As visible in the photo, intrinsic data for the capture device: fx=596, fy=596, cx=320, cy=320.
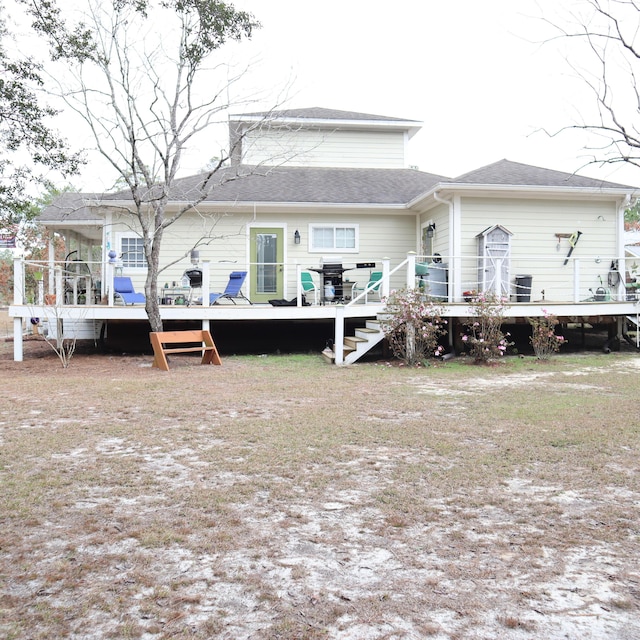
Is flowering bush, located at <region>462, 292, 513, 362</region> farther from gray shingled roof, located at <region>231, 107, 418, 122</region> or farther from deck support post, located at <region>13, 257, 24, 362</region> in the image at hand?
gray shingled roof, located at <region>231, 107, 418, 122</region>

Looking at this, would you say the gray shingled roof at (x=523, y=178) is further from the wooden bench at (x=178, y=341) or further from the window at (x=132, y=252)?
the window at (x=132, y=252)

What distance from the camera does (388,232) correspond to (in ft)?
47.7

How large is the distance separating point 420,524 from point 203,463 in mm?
1812

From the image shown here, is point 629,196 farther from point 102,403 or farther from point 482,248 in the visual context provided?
point 102,403

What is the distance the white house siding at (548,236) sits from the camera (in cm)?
1278

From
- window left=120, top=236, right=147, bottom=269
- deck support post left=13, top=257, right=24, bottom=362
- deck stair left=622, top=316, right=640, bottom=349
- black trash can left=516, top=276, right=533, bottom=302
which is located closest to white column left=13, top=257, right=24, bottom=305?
deck support post left=13, top=257, right=24, bottom=362

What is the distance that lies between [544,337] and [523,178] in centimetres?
407

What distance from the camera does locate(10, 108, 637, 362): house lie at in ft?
40.8

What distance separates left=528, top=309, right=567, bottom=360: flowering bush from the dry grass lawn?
4.01 metres

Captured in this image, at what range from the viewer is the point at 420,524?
10.6 feet

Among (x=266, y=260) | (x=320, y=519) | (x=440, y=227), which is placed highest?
(x=440, y=227)

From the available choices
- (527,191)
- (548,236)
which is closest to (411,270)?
(527,191)

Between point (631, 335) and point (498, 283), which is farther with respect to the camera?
point (631, 335)

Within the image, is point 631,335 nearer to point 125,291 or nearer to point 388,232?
point 388,232
